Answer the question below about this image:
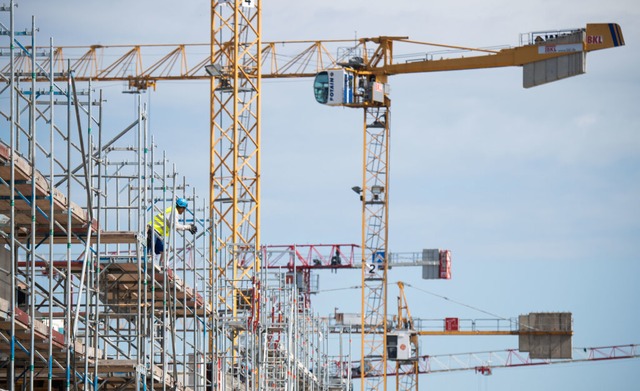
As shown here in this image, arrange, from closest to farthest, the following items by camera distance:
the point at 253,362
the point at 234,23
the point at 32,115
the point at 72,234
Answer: the point at 32,115 → the point at 72,234 → the point at 253,362 → the point at 234,23

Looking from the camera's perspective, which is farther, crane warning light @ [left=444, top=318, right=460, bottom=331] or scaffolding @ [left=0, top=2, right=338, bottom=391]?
crane warning light @ [left=444, top=318, right=460, bottom=331]

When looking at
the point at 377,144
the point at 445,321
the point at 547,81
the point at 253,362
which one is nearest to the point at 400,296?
the point at 445,321

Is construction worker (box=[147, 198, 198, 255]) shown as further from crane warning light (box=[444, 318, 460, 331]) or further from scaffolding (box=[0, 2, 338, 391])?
crane warning light (box=[444, 318, 460, 331])

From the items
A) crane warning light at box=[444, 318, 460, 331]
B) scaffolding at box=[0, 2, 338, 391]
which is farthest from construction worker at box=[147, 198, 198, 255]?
crane warning light at box=[444, 318, 460, 331]

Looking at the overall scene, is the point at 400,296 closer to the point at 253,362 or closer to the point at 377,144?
the point at 377,144

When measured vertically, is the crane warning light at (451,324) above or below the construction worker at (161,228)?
below

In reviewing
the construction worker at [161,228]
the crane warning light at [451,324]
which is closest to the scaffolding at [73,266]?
the construction worker at [161,228]

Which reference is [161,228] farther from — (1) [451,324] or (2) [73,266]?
(1) [451,324]

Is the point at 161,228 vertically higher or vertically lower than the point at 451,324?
higher

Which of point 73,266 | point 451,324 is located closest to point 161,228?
point 73,266

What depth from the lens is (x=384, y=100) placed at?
393ft

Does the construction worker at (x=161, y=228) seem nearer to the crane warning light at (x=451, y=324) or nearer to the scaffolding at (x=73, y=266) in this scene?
the scaffolding at (x=73, y=266)

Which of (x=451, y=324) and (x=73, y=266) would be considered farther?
(x=451, y=324)

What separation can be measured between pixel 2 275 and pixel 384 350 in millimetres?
86088
